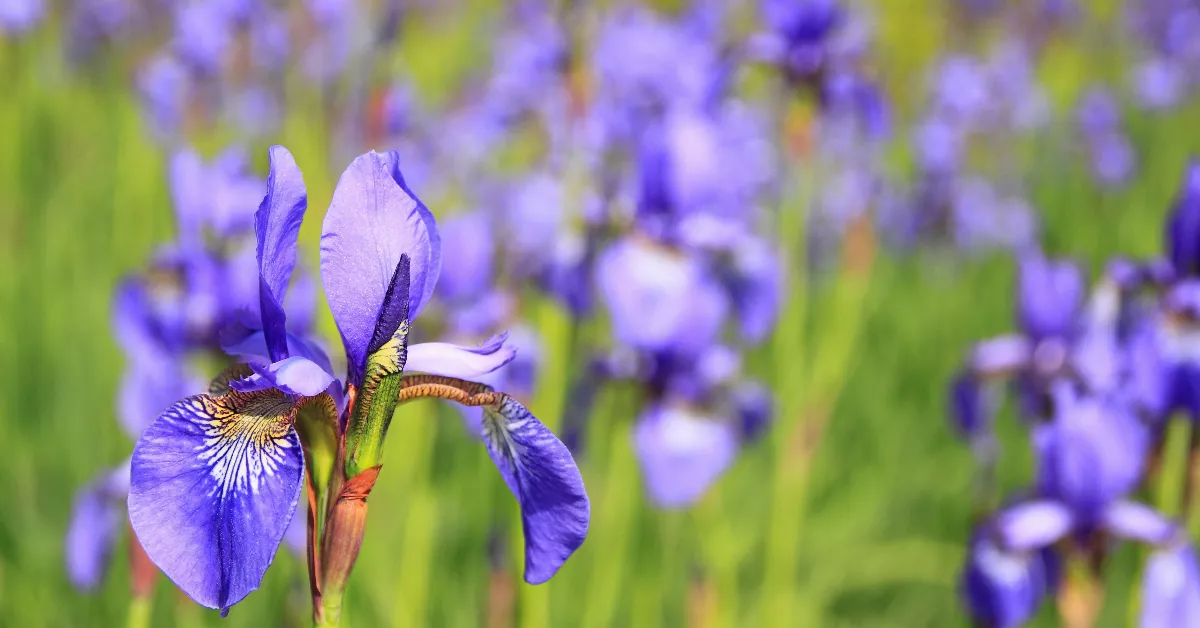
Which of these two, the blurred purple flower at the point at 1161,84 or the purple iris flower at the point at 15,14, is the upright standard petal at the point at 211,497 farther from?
the blurred purple flower at the point at 1161,84

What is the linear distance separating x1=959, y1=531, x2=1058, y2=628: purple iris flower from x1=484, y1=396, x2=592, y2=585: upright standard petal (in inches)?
41.8

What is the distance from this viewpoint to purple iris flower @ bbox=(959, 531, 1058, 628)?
164cm

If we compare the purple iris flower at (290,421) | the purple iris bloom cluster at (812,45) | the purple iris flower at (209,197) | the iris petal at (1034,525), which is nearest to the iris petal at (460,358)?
the purple iris flower at (290,421)

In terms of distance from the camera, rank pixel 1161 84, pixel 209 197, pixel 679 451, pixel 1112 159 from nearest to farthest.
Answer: pixel 209 197 → pixel 679 451 → pixel 1112 159 → pixel 1161 84

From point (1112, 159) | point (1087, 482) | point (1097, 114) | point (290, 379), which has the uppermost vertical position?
point (1097, 114)

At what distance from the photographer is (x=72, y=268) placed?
3.73 metres

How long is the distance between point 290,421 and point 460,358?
167mm

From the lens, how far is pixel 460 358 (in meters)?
0.91

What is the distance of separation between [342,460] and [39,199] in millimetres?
4378

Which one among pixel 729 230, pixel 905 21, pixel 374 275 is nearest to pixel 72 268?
pixel 729 230

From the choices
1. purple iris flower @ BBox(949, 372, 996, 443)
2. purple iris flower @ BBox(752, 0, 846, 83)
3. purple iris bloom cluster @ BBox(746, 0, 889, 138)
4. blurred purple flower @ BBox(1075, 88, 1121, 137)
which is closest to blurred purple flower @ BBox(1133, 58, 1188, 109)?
blurred purple flower @ BBox(1075, 88, 1121, 137)

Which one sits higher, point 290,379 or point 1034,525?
point 290,379

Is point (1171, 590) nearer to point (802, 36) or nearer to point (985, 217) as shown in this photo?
point (802, 36)

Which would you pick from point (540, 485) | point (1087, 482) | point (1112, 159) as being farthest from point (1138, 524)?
point (1112, 159)
